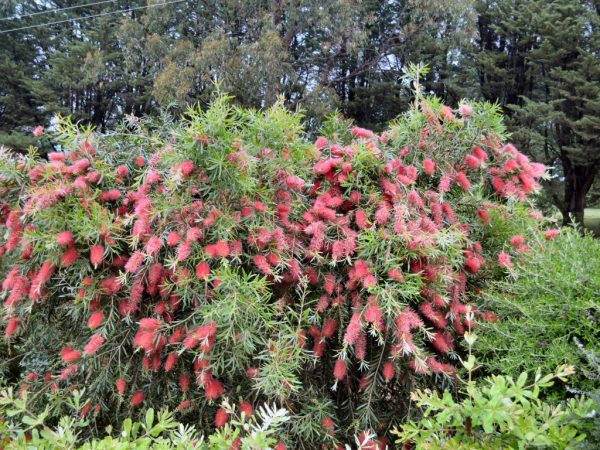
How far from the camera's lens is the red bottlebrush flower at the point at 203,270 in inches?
61.9

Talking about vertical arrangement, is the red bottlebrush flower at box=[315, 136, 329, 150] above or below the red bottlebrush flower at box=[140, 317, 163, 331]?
above

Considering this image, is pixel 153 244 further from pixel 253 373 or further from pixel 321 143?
pixel 321 143

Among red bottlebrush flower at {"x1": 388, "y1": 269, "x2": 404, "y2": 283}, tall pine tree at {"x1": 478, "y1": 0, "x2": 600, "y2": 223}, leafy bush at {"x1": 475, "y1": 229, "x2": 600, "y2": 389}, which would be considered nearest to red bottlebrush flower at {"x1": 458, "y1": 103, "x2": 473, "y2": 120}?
leafy bush at {"x1": 475, "y1": 229, "x2": 600, "y2": 389}

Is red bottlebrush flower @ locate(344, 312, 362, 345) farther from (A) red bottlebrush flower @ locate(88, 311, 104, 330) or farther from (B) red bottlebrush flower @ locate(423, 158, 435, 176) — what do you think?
(A) red bottlebrush flower @ locate(88, 311, 104, 330)

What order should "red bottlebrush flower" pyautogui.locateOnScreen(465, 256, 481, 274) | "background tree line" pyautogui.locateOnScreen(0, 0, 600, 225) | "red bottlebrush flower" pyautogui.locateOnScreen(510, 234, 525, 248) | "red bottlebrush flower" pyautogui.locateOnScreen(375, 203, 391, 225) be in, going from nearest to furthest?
"red bottlebrush flower" pyautogui.locateOnScreen(375, 203, 391, 225)
"red bottlebrush flower" pyautogui.locateOnScreen(465, 256, 481, 274)
"red bottlebrush flower" pyautogui.locateOnScreen(510, 234, 525, 248)
"background tree line" pyautogui.locateOnScreen(0, 0, 600, 225)

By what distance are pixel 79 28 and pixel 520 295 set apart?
19548mm

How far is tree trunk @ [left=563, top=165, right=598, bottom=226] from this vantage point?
13547 millimetres

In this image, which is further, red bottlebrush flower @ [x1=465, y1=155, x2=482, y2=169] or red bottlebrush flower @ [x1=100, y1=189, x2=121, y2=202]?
red bottlebrush flower @ [x1=465, y1=155, x2=482, y2=169]

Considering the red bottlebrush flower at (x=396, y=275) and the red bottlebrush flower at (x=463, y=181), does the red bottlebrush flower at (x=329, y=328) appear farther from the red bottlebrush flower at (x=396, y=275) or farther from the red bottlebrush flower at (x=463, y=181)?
the red bottlebrush flower at (x=463, y=181)

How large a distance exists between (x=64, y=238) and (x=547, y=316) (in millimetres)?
1808

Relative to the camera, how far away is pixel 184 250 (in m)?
1.58

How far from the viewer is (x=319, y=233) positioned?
1.80 metres

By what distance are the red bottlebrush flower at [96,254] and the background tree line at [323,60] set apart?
639 centimetres

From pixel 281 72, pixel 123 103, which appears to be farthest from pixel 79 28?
pixel 281 72
